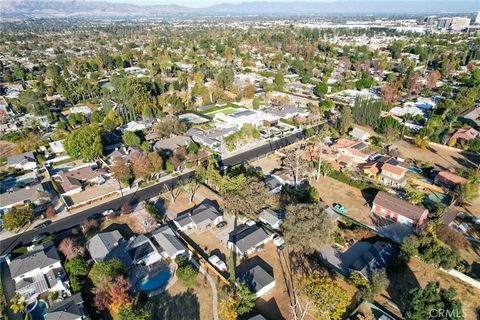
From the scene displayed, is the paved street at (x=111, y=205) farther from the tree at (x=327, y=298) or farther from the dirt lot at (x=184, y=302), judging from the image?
the tree at (x=327, y=298)

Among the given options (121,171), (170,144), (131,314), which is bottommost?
(170,144)

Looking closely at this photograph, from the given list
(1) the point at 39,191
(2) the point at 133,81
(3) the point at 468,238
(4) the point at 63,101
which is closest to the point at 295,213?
(3) the point at 468,238

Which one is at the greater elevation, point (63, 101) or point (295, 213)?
point (295, 213)

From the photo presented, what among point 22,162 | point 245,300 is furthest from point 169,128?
point 245,300

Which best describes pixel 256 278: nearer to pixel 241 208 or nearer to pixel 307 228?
pixel 307 228

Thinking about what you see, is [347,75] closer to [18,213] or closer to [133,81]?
[133,81]

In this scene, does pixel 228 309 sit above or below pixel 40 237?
above

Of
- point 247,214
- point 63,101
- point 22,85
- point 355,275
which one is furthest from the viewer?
point 22,85
